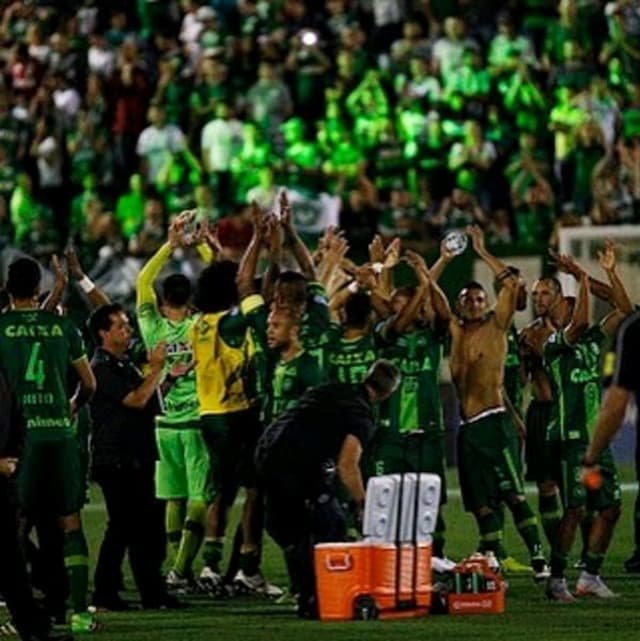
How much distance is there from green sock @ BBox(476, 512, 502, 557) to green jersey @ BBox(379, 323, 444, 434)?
645mm

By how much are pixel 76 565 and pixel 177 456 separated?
2.41 m

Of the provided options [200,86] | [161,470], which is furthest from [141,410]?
[200,86]

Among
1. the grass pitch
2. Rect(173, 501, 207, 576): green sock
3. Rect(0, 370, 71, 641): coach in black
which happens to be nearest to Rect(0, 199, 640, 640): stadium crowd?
Rect(173, 501, 207, 576): green sock

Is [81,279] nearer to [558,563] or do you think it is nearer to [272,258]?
[272,258]

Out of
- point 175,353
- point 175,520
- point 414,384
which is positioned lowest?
point 175,520

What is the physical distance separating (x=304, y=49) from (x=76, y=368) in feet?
57.4

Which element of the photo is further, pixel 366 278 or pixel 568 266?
pixel 366 278

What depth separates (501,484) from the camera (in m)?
17.0

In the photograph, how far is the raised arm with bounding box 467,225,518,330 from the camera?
16156 millimetres

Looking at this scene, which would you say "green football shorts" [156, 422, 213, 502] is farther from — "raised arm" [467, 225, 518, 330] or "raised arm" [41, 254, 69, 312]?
"raised arm" [467, 225, 518, 330]

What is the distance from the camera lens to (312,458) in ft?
46.3

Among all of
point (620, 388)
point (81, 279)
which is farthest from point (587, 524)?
point (620, 388)

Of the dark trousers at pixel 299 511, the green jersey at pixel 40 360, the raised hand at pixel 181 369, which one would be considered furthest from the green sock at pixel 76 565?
the raised hand at pixel 181 369

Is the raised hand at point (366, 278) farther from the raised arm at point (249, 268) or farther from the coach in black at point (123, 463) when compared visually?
the coach in black at point (123, 463)
